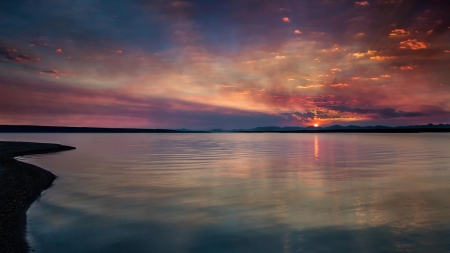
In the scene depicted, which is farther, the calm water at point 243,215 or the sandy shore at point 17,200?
the calm water at point 243,215

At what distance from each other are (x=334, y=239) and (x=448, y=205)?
8.83 meters

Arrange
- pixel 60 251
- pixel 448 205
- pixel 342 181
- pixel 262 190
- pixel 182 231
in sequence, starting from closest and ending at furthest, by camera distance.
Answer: pixel 60 251, pixel 182 231, pixel 448 205, pixel 262 190, pixel 342 181

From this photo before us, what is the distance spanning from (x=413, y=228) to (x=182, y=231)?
360 inches

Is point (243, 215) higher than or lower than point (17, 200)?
lower

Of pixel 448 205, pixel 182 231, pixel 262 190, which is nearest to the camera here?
pixel 182 231

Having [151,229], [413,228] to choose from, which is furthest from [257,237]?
[413,228]

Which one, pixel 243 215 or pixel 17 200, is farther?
pixel 17 200

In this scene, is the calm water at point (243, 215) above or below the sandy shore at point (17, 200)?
below

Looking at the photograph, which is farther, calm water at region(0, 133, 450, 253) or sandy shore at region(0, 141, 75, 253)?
calm water at region(0, 133, 450, 253)

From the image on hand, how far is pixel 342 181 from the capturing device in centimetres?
2373

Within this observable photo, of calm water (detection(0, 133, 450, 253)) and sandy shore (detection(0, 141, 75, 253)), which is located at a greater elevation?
sandy shore (detection(0, 141, 75, 253))

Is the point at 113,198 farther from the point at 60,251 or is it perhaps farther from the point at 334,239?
the point at 334,239

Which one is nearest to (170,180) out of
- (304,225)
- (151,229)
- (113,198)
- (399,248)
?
(113,198)

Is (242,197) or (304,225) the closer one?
(304,225)
